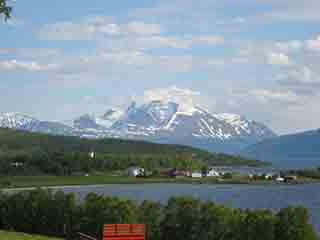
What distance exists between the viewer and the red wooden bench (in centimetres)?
1990

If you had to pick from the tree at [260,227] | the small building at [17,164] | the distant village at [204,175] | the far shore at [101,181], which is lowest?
the tree at [260,227]

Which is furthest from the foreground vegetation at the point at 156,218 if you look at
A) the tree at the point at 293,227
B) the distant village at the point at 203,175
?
the distant village at the point at 203,175

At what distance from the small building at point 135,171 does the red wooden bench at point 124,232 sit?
507 feet

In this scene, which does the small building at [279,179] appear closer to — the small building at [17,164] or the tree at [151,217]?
the small building at [17,164]

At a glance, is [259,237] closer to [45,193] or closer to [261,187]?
[45,193]

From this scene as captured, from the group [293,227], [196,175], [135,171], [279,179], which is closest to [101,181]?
[135,171]

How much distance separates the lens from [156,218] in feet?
176

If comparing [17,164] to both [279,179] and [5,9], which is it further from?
[5,9]

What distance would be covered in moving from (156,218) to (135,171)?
130 metres

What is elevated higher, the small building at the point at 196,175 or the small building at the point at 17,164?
the small building at the point at 17,164

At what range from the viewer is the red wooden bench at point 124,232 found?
65.3ft

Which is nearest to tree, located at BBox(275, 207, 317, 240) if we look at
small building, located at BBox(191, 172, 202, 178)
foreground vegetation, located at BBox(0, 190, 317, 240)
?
foreground vegetation, located at BBox(0, 190, 317, 240)

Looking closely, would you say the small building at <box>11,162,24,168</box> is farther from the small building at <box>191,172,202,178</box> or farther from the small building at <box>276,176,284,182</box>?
the small building at <box>276,176,284,182</box>

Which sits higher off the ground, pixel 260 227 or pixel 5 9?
pixel 5 9
